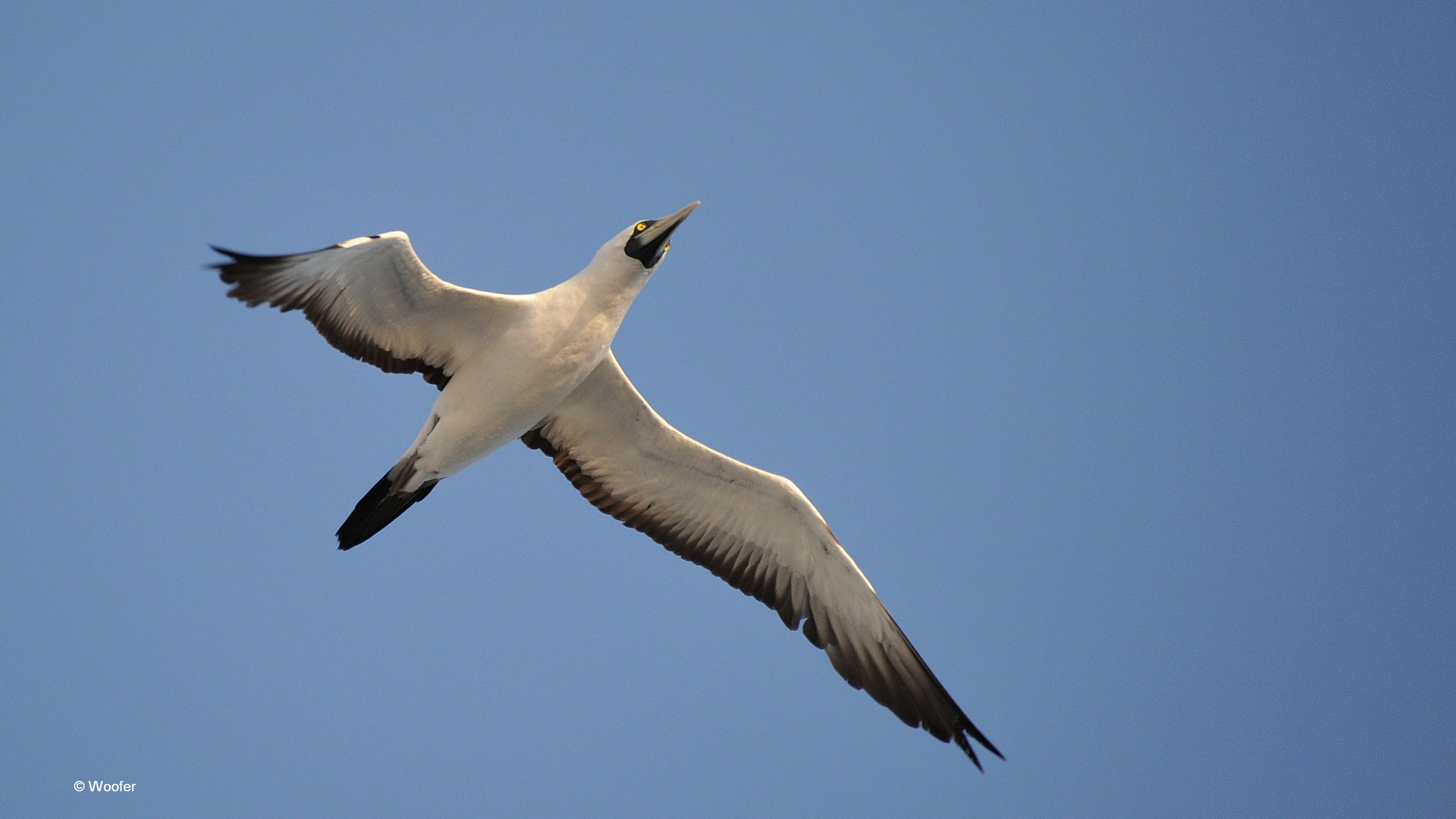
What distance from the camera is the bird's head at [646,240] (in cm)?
1252

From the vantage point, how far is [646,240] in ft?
41.1

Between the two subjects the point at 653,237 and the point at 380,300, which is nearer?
the point at 653,237

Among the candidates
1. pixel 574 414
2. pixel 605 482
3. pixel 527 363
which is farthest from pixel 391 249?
pixel 605 482

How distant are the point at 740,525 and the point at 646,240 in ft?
11.9

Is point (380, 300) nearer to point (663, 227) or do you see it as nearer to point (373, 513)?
point (373, 513)

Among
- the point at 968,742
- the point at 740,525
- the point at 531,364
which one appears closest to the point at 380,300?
the point at 531,364

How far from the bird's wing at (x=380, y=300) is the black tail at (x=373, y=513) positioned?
143 centimetres

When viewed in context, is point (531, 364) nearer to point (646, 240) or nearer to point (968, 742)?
point (646, 240)

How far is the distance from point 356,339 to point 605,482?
3361mm

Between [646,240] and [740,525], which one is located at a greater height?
[646,240]

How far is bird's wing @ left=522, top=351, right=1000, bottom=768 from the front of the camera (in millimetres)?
13359

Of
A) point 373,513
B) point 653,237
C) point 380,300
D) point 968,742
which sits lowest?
point 968,742

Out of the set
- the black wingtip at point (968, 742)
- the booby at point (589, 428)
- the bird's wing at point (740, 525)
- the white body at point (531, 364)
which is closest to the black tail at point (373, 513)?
the booby at point (589, 428)

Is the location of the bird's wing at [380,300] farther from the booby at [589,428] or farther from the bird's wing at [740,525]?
the bird's wing at [740,525]
